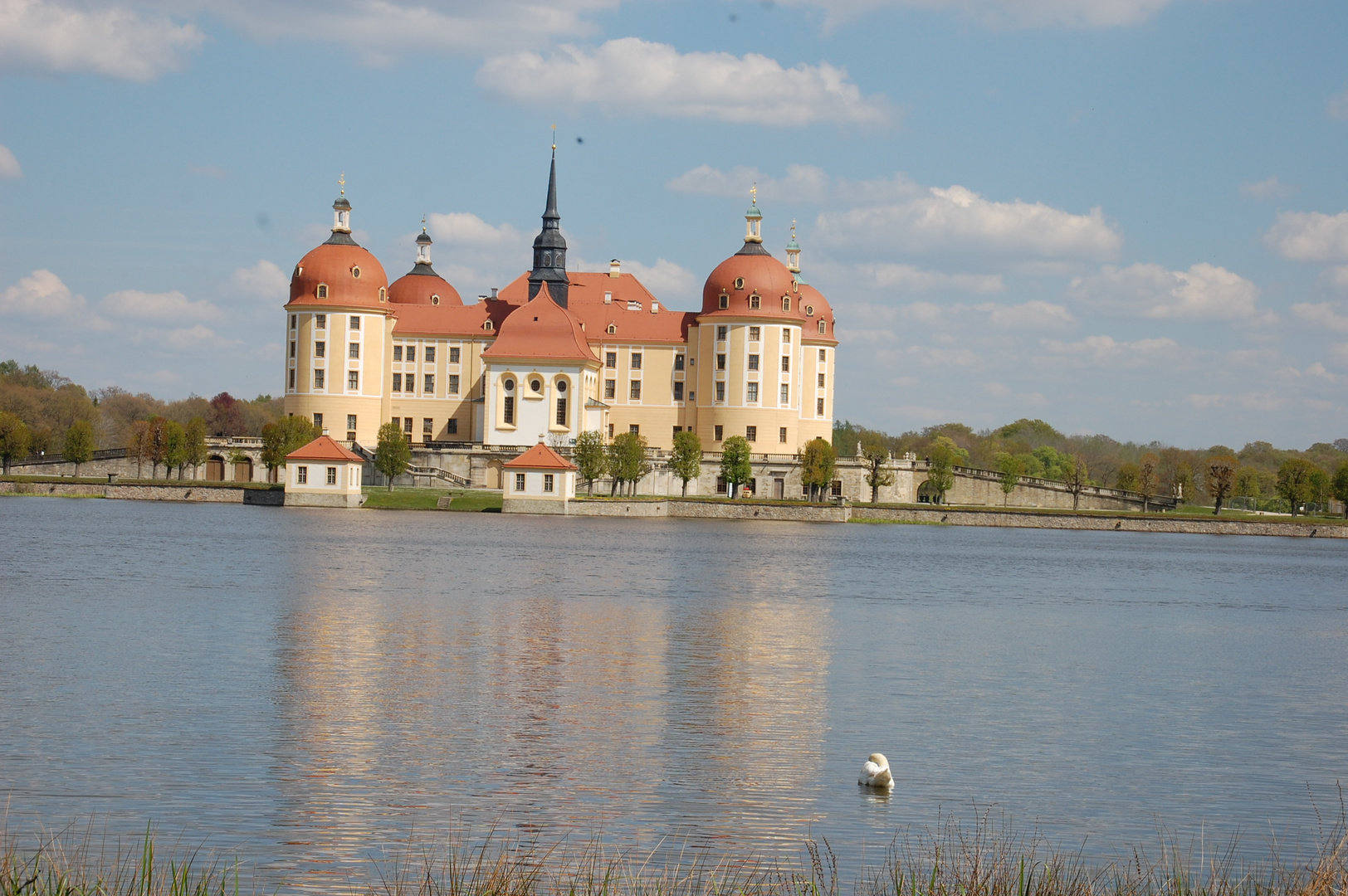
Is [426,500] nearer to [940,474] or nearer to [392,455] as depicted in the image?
[392,455]

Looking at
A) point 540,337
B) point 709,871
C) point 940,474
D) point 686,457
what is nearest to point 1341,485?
point 940,474

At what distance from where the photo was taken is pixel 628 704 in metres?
19.1

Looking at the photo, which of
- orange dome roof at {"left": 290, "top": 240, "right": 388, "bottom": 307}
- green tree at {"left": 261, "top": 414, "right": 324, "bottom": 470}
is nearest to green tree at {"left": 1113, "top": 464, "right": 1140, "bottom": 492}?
orange dome roof at {"left": 290, "top": 240, "right": 388, "bottom": 307}

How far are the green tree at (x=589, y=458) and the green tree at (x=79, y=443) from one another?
1062 inches

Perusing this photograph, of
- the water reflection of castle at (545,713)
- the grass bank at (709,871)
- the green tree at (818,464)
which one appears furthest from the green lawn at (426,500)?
the grass bank at (709,871)

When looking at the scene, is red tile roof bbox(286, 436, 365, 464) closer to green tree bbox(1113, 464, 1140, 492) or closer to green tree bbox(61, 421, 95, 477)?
green tree bbox(61, 421, 95, 477)

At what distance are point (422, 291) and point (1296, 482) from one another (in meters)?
57.4

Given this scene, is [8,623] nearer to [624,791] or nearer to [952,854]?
[624,791]

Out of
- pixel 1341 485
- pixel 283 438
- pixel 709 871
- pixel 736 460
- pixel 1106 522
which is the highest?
pixel 283 438

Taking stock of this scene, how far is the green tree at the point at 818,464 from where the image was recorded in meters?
87.2

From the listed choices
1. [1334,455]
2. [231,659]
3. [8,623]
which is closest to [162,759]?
[231,659]

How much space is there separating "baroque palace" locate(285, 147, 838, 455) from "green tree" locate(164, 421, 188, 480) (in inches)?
305

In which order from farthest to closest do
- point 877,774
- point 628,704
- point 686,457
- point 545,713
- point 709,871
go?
point 686,457
point 628,704
point 545,713
point 877,774
point 709,871

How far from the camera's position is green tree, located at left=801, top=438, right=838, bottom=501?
8719cm
